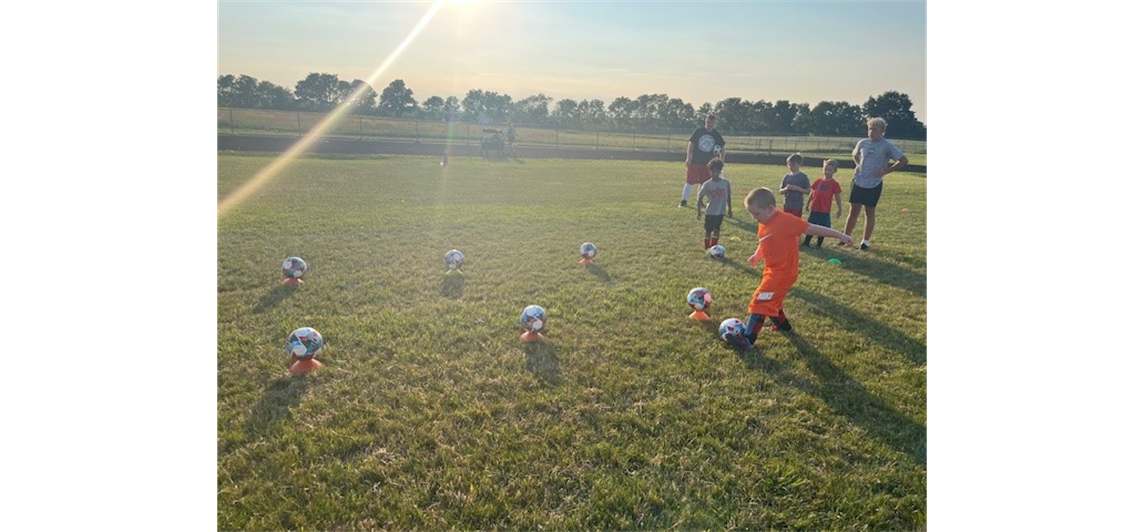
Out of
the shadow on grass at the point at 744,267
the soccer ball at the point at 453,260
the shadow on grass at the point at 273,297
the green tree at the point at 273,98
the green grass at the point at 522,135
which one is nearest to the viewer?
the shadow on grass at the point at 273,297

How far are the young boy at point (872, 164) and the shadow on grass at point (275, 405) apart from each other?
877 centimetres

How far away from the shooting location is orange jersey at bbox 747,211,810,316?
564cm

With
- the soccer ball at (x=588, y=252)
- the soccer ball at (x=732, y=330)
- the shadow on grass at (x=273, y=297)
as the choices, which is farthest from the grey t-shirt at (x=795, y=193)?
the shadow on grass at (x=273, y=297)

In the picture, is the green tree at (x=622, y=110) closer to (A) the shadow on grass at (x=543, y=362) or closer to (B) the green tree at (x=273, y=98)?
(B) the green tree at (x=273, y=98)

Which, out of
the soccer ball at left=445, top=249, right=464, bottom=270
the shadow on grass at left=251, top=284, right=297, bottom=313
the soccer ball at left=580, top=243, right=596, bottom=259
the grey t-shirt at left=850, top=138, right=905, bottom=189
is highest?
the grey t-shirt at left=850, top=138, right=905, bottom=189

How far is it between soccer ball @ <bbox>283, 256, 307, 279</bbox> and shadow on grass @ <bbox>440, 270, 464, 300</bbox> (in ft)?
5.66

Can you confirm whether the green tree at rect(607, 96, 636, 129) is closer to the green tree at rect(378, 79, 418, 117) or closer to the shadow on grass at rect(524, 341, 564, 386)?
the green tree at rect(378, 79, 418, 117)

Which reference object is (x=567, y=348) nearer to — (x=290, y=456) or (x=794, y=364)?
(x=794, y=364)

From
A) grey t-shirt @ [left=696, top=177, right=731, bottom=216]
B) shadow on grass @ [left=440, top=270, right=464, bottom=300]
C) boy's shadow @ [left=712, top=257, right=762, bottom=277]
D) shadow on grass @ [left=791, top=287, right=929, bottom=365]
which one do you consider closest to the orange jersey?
shadow on grass @ [left=791, top=287, right=929, bottom=365]

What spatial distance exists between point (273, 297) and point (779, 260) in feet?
18.1

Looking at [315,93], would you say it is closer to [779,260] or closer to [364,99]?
[364,99]

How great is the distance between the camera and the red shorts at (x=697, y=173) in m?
14.8

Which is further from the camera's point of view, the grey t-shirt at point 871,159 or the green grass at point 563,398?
the grey t-shirt at point 871,159

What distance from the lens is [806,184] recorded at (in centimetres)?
1038
